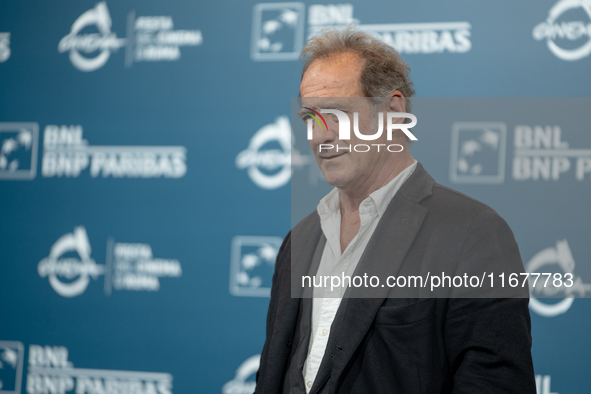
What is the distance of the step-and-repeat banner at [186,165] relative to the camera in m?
2.12

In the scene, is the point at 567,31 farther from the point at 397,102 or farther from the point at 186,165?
the point at 186,165

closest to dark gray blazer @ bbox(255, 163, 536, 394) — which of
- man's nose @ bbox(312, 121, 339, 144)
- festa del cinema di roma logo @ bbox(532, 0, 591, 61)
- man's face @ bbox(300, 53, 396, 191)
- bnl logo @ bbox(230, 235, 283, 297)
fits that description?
man's face @ bbox(300, 53, 396, 191)

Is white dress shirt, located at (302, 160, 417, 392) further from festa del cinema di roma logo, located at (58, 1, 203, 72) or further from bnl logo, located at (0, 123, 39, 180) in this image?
bnl logo, located at (0, 123, 39, 180)

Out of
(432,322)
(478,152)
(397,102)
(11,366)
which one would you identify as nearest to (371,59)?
(397,102)

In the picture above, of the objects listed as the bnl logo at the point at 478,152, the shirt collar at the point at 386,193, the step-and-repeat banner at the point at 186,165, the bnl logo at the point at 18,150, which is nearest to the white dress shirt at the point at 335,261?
the shirt collar at the point at 386,193

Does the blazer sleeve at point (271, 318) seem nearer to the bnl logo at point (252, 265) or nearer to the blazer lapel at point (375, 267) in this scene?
the blazer lapel at point (375, 267)

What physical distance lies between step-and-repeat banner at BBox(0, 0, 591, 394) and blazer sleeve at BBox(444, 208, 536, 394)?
3.24 feet

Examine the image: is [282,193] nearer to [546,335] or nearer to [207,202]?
[207,202]

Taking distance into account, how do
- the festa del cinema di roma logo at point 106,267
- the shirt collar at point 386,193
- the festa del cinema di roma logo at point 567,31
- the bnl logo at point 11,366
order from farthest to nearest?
the bnl logo at point 11,366 → the festa del cinema di roma logo at point 106,267 → the festa del cinema di roma logo at point 567,31 → the shirt collar at point 386,193

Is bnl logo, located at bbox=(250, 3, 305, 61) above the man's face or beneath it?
above

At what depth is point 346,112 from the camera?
1.33m

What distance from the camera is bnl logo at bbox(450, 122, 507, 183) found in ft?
6.17

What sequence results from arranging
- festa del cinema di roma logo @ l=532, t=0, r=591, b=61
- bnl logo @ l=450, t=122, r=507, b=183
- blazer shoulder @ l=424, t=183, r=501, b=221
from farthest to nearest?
festa del cinema di roma logo @ l=532, t=0, r=591, b=61 → bnl logo @ l=450, t=122, r=507, b=183 → blazer shoulder @ l=424, t=183, r=501, b=221

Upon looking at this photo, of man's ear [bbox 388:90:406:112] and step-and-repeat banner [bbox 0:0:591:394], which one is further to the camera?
step-and-repeat banner [bbox 0:0:591:394]
